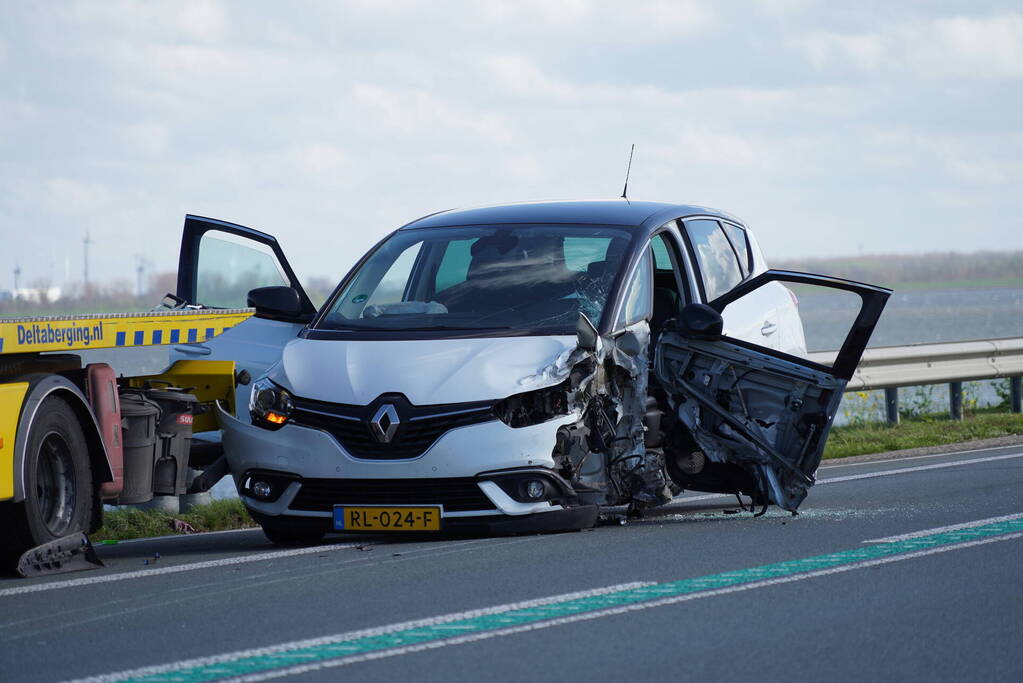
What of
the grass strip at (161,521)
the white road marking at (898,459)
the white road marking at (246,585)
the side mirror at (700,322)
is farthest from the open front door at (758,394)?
the white road marking at (898,459)

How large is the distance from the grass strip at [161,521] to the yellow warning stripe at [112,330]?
5.11ft

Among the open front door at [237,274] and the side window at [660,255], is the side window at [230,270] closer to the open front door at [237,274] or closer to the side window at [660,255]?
the open front door at [237,274]

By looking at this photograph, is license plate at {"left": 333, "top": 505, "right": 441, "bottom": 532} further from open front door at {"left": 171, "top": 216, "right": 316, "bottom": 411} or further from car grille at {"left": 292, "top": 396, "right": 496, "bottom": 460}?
open front door at {"left": 171, "top": 216, "right": 316, "bottom": 411}

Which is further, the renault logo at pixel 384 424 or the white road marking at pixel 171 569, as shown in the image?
the renault logo at pixel 384 424

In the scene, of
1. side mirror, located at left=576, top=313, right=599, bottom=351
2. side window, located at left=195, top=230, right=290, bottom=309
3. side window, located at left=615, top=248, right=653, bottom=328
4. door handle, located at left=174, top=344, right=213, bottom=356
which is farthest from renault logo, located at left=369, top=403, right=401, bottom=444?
side window, located at left=195, top=230, right=290, bottom=309

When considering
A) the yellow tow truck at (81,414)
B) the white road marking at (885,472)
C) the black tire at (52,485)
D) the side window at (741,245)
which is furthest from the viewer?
the white road marking at (885,472)

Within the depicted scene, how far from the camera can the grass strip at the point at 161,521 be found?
10.6m

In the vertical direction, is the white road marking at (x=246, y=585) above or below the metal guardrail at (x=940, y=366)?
below

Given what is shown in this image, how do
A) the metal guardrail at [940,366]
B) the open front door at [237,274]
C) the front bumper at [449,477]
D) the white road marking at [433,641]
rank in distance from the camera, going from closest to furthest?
1. the white road marking at [433,641]
2. the front bumper at [449,477]
3. the open front door at [237,274]
4. the metal guardrail at [940,366]

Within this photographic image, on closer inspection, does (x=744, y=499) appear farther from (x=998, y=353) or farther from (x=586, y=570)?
(x=998, y=353)

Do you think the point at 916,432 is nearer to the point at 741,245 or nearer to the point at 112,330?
the point at 741,245

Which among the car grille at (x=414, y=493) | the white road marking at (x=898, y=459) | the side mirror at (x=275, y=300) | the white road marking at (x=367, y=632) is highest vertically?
the side mirror at (x=275, y=300)

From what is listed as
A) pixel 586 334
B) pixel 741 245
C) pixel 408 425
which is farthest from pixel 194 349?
pixel 741 245

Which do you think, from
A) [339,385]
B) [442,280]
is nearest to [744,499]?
[442,280]
